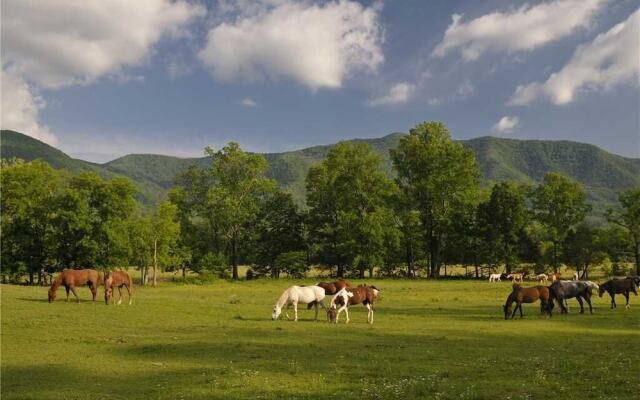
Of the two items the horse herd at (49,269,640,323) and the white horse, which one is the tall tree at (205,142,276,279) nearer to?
the horse herd at (49,269,640,323)

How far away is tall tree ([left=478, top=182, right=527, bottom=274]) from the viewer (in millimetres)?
74812

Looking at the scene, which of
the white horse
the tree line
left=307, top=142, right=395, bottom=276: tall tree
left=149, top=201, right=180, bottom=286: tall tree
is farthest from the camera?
left=307, top=142, right=395, bottom=276: tall tree

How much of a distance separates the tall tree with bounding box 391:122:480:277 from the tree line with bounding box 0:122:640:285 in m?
0.17

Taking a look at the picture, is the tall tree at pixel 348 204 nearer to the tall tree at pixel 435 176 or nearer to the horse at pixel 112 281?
the tall tree at pixel 435 176

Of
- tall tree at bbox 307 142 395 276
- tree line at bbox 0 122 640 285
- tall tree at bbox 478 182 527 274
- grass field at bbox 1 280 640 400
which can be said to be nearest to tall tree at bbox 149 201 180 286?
tree line at bbox 0 122 640 285

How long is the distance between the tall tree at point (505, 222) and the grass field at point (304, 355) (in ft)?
147

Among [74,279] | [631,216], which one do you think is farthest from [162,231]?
[631,216]

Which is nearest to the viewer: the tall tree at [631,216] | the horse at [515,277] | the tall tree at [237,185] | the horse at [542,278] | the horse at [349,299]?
the horse at [349,299]

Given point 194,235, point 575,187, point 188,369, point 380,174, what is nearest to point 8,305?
point 188,369

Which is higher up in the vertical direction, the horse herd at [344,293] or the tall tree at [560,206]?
the tall tree at [560,206]

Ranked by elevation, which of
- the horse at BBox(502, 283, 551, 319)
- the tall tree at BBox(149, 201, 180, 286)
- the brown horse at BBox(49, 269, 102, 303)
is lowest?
the horse at BBox(502, 283, 551, 319)

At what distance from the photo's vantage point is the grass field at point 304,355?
12500mm

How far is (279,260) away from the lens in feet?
244

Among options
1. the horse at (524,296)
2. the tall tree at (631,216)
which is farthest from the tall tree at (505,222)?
the horse at (524,296)
